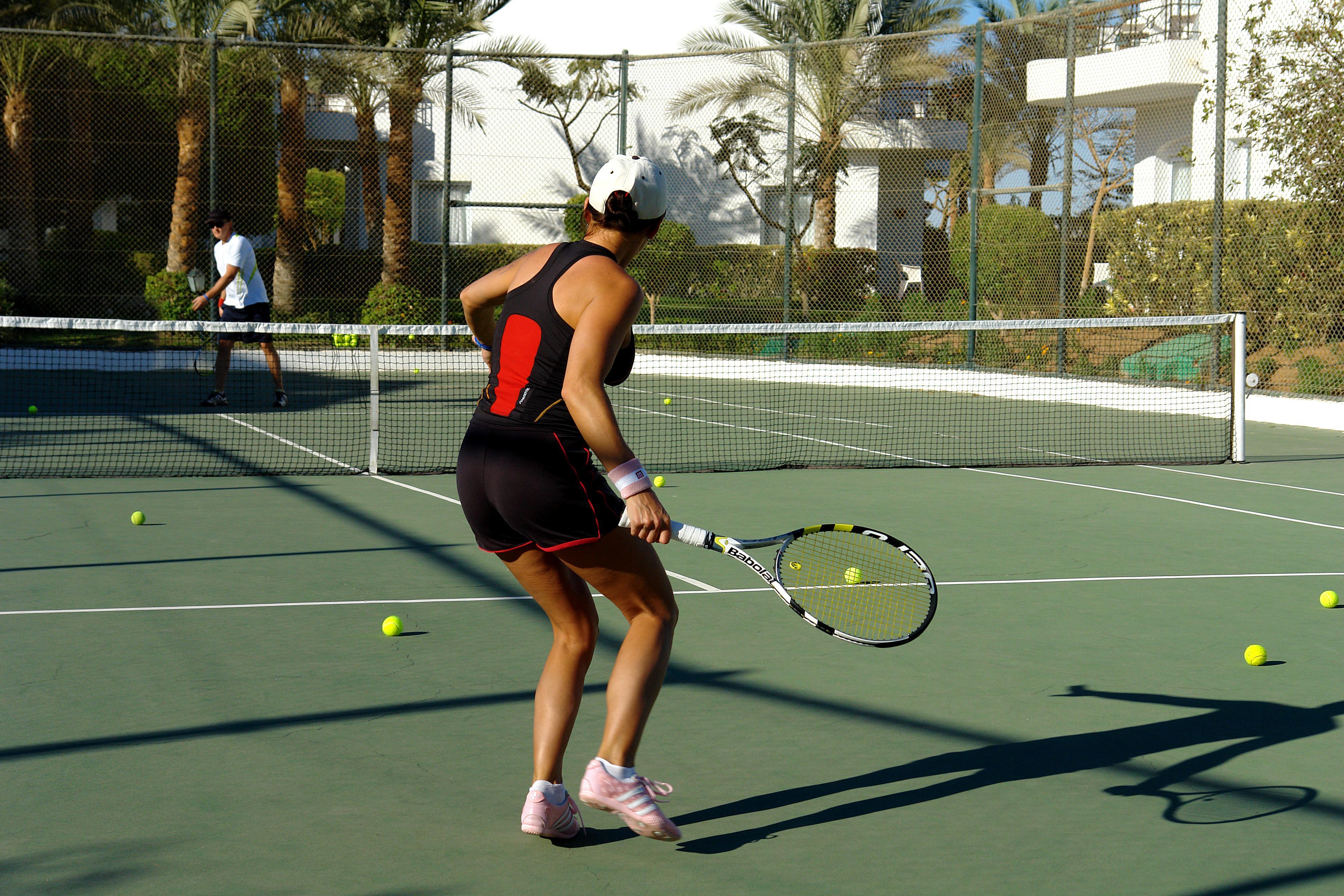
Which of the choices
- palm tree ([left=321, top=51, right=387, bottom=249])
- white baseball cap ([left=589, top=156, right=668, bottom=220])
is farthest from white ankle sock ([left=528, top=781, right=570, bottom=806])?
palm tree ([left=321, top=51, right=387, bottom=249])

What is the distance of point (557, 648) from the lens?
11.1 feet

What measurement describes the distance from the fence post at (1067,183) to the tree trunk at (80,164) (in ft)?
43.9

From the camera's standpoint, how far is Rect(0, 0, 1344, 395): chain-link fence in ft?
50.9

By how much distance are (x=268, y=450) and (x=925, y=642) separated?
7.29 metres

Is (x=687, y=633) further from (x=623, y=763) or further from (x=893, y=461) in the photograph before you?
(x=893, y=461)

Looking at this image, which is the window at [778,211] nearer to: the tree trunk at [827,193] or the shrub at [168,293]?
the tree trunk at [827,193]

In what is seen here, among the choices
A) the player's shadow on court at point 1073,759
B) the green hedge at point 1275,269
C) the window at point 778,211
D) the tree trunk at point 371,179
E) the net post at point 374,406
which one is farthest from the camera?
the tree trunk at point 371,179

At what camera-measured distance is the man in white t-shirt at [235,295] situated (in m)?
13.0

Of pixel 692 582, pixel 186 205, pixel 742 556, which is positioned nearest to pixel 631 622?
pixel 742 556

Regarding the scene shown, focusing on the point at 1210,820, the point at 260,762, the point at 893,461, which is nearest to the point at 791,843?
the point at 1210,820

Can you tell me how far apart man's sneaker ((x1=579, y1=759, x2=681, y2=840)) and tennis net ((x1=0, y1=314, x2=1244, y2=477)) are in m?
5.73

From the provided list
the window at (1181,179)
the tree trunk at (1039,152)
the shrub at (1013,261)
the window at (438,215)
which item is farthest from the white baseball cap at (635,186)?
the window at (1181,179)

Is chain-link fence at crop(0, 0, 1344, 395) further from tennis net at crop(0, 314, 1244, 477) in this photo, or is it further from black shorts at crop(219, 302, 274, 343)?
black shorts at crop(219, 302, 274, 343)

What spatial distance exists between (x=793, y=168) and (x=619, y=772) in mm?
17652
